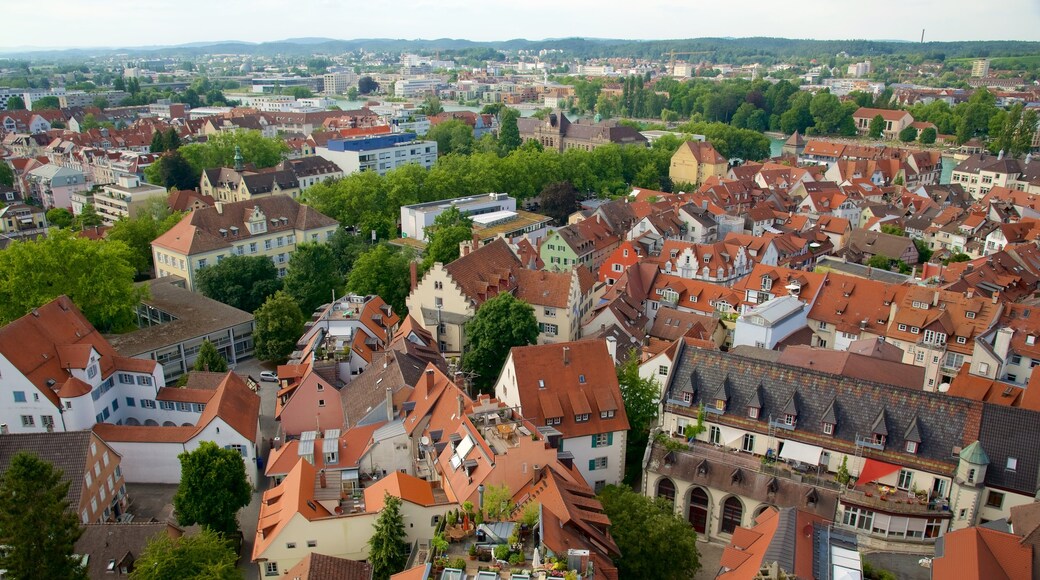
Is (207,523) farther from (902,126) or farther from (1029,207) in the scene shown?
(902,126)

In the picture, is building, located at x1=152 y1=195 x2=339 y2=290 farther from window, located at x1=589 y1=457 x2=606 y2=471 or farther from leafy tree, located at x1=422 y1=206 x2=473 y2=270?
window, located at x1=589 y1=457 x2=606 y2=471

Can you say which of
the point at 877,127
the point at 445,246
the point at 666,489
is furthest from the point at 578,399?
the point at 877,127

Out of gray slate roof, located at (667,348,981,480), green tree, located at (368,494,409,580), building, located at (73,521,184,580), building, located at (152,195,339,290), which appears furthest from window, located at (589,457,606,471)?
building, located at (152,195,339,290)


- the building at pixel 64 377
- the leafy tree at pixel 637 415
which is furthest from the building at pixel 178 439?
the leafy tree at pixel 637 415

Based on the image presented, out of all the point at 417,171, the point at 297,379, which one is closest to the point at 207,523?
the point at 297,379

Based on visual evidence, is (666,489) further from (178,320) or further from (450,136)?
(450,136)

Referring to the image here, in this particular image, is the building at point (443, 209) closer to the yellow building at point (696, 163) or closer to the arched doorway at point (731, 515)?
the yellow building at point (696, 163)
